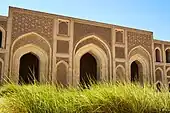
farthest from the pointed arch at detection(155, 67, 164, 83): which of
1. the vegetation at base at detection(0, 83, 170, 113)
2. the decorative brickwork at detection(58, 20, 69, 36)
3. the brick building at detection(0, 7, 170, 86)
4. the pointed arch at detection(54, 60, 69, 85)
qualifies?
the vegetation at base at detection(0, 83, 170, 113)

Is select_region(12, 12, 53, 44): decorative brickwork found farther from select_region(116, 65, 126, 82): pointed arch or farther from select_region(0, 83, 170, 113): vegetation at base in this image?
select_region(0, 83, 170, 113): vegetation at base

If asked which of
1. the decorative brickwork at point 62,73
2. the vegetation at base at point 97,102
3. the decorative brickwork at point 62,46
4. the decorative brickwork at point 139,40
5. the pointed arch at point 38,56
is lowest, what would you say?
the vegetation at base at point 97,102

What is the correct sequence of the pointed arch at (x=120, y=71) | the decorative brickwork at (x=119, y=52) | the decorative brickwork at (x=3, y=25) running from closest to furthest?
the decorative brickwork at (x=3, y=25), the pointed arch at (x=120, y=71), the decorative brickwork at (x=119, y=52)

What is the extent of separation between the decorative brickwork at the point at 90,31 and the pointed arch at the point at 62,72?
1.78 m

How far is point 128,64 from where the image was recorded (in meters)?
18.8

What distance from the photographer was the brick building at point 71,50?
14984 mm

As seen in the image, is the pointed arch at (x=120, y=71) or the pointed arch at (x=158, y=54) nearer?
the pointed arch at (x=120, y=71)

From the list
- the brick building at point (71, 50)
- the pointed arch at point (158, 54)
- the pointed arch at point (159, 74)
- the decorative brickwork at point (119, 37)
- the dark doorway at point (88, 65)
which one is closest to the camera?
the brick building at point (71, 50)

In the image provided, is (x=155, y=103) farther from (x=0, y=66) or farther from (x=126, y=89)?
(x=0, y=66)

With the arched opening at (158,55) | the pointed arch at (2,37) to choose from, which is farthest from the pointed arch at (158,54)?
the pointed arch at (2,37)

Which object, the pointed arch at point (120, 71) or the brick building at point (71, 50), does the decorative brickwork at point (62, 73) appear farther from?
the pointed arch at point (120, 71)

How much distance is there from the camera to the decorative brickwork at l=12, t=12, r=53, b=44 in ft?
49.3

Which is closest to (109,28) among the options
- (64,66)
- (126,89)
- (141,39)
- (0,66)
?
(141,39)

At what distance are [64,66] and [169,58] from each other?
10561 mm
